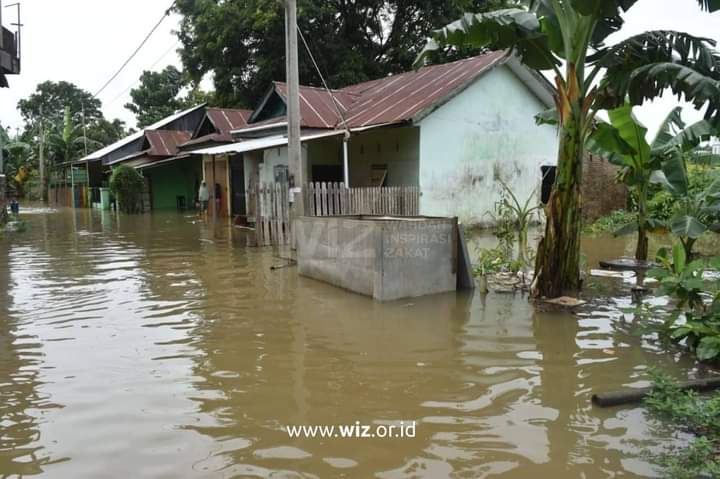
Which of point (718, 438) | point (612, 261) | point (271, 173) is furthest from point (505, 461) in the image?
point (271, 173)

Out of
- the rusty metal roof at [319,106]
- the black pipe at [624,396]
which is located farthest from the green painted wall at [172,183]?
the black pipe at [624,396]

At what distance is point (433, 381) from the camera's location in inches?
192

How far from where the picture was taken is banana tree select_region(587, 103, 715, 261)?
28.3 feet

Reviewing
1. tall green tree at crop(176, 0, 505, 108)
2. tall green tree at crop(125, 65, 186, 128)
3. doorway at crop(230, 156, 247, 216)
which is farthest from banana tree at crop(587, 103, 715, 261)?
tall green tree at crop(125, 65, 186, 128)

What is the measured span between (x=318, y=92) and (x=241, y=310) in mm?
13165

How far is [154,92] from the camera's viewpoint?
2020 inches

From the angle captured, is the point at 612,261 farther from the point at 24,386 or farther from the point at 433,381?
the point at 24,386

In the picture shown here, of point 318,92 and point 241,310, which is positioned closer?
point 241,310

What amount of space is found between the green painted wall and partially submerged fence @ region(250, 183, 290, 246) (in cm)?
1843

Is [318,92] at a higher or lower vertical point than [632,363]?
higher

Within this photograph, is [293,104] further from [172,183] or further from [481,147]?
[172,183]

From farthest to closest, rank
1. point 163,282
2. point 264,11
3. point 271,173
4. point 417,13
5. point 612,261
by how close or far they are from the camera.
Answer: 1. point 417,13
2. point 264,11
3. point 271,173
4. point 612,261
5. point 163,282

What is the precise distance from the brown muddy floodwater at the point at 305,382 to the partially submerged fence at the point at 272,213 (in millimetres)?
3903

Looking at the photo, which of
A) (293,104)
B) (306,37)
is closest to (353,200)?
(293,104)
